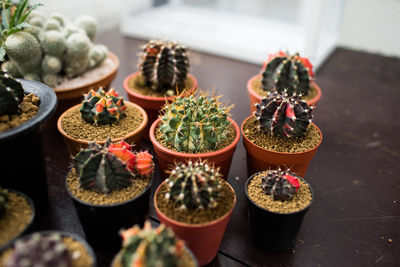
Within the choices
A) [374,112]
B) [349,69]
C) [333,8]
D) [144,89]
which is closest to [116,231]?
[144,89]

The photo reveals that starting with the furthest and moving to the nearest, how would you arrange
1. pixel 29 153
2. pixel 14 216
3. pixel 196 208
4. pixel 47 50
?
pixel 47 50 < pixel 29 153 < pixel 196 208 < pixel 14 216

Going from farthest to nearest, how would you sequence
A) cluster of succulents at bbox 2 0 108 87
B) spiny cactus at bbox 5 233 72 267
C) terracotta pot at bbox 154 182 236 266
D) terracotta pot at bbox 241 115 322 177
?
cluster of succulents at bbox 2 0 108 87 → terracotta pot at bbox 241 115 322 177 → terracotta pot at bbox 154 182 236 266 → spiny cactus at bbox 5 233 72 267

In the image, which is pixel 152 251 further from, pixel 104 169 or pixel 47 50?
pixel 47 50

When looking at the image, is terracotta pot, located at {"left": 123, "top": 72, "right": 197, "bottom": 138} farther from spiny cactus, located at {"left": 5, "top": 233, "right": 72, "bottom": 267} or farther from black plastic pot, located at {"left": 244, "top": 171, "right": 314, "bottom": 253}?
spiny cactus, located at {"left": 5, "top": 233, "right": 72, "bottom": 267}

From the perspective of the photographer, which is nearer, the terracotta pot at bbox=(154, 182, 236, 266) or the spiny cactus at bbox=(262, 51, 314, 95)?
the terracotta pot at bbox=(154, 182, 236, 266)

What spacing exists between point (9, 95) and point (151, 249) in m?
0.83

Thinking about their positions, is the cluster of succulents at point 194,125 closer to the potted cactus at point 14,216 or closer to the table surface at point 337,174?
the table surface at point 337,174

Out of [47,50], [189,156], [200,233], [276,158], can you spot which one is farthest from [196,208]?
[47,50]

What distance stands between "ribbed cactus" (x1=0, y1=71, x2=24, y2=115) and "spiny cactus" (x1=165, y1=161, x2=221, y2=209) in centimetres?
66

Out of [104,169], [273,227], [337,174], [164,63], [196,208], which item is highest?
[164,63]

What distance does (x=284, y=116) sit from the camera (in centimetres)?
163

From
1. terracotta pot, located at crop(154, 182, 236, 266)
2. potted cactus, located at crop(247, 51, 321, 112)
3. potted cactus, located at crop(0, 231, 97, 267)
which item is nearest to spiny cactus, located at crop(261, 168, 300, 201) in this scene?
terracotta pot, located at crop(154, 182, 236, 266)

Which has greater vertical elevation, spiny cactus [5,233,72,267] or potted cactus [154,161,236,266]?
spiny cactus [5,233,72,267]

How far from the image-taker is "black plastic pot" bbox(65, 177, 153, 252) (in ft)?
4.33
